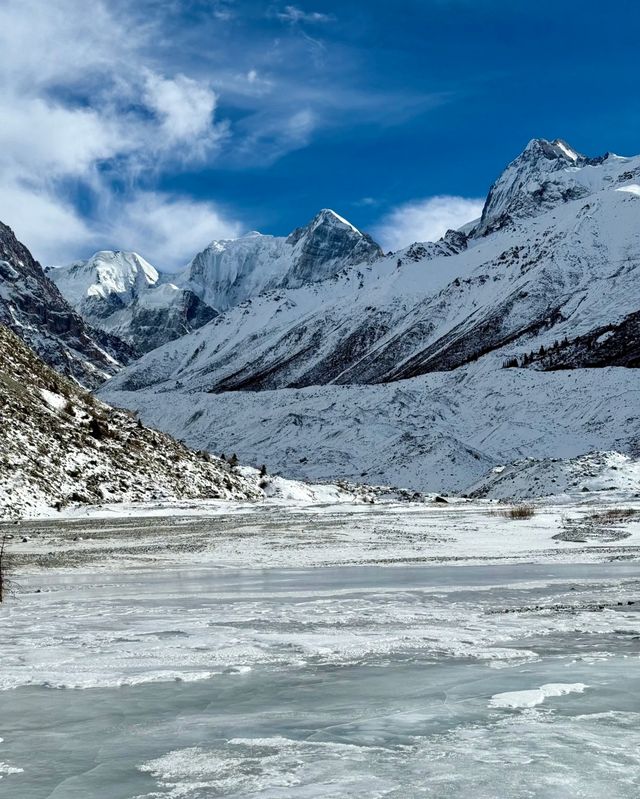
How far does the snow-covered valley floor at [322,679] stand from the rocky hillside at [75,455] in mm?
18214

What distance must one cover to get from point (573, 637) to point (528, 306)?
163949mm

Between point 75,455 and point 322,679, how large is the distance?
33.7m

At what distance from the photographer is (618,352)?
112m

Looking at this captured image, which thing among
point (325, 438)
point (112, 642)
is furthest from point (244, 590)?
point (325, 438)

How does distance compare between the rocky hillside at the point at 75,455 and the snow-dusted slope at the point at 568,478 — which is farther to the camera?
the snow-dusted slope at the point at 568,478

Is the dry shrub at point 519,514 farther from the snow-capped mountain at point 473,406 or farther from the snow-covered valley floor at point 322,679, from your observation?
the snow-capped mountain at point 473,406

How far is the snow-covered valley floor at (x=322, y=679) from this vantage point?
5859 mm

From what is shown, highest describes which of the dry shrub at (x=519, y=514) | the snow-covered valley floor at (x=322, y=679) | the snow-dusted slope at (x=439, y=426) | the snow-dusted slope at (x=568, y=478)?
the snow-dusted slope at (x=439, y=426)

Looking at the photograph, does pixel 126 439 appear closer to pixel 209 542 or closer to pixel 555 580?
pixel 209 542

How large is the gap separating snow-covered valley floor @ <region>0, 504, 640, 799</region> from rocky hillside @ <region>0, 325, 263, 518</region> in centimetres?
1821

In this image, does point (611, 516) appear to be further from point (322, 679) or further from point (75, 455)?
point (322, 679)

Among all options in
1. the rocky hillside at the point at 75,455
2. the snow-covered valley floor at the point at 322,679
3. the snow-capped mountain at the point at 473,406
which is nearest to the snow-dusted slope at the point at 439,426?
the snow-capped mountain at the point at 473,406

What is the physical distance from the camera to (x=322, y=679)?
28.4 ft

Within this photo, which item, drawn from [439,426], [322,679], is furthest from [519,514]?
[439,426]
